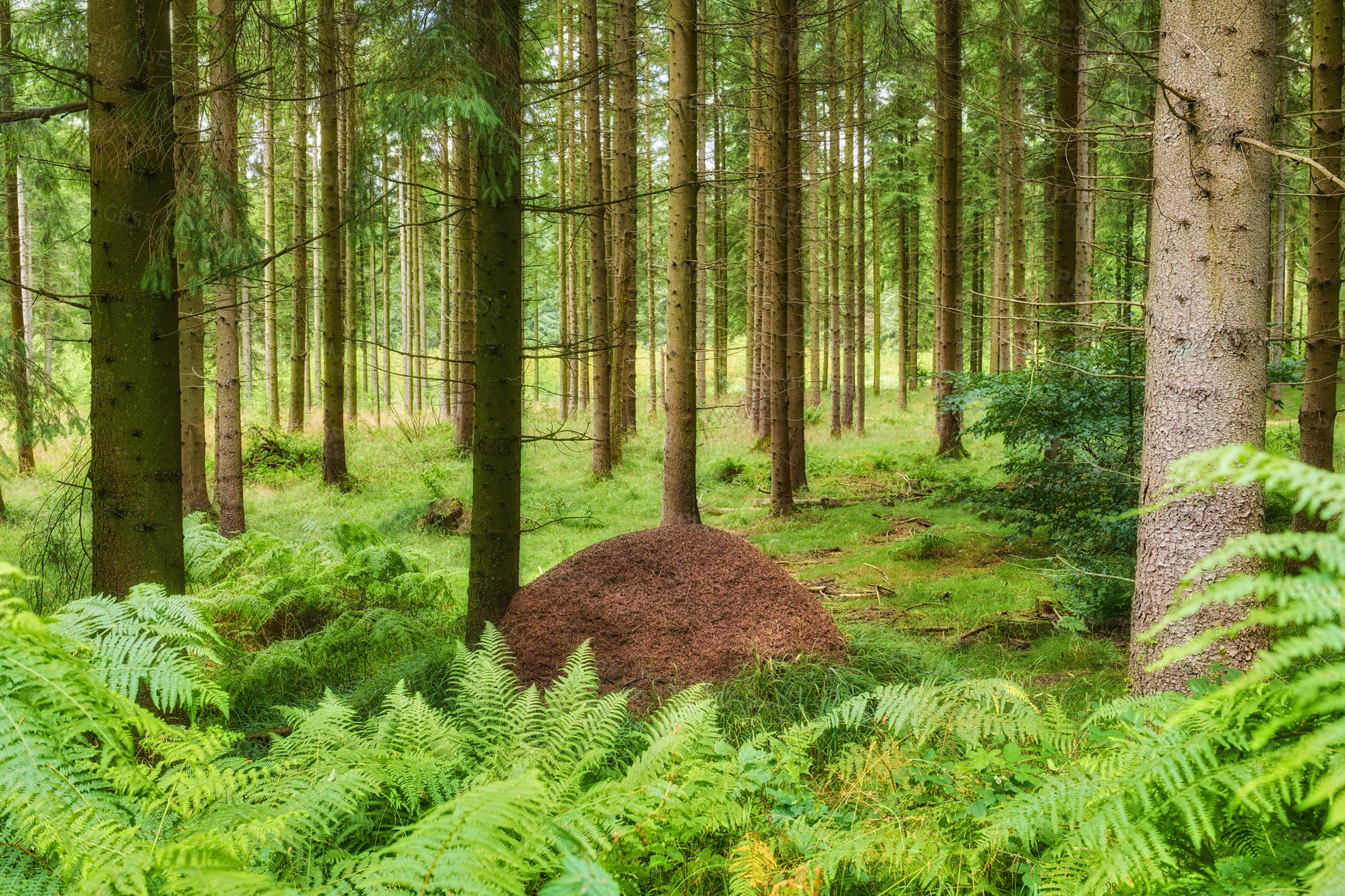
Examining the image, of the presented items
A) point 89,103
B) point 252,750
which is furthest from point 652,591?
point 89,103

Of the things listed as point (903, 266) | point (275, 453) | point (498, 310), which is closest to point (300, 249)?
point (275, 453)

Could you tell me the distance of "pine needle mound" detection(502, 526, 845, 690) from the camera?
4969mm

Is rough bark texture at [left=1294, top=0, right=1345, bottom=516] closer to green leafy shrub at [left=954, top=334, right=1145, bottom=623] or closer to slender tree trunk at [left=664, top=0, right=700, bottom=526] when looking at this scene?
green leafy shrub at [left=954, top=334, right=1145, bottom=623]

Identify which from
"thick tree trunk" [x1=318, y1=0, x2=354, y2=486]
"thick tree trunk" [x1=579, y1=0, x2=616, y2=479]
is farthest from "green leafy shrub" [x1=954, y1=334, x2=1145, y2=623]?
"thick tree trunk" [x1=318, y1=0, x2=354, y2=486]

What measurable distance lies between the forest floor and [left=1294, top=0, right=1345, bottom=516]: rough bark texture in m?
2.77

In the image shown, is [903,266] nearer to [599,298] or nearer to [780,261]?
[599,298]

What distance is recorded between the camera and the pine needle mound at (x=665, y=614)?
4.97 meters

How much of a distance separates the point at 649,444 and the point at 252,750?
15.2m

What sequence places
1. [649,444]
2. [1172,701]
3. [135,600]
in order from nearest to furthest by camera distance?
[1172,701], [135,600], [649,444]

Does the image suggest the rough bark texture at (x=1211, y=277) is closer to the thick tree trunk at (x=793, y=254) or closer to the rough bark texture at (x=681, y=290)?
the rough bark texture at (x=681, y=290)

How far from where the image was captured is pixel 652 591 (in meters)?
5.53

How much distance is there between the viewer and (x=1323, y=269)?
22.9ft

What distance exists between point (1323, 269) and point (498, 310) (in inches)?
300

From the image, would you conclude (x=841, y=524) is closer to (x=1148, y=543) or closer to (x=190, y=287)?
(x=1148, y=543)
